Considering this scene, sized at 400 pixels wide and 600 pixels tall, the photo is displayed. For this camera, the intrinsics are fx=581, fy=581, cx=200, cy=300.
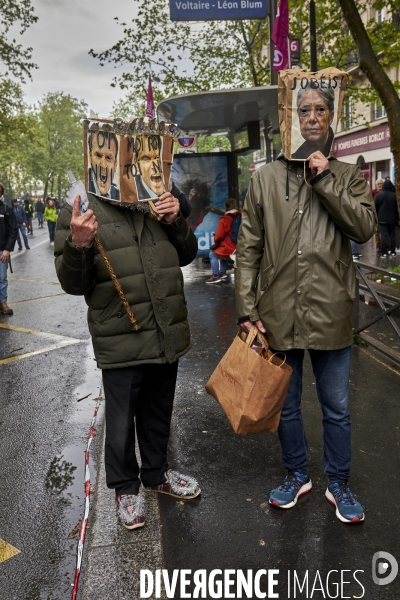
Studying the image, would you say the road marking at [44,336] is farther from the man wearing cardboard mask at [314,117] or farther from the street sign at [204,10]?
the street sign at [204,10]

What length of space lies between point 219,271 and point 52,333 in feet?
15.0

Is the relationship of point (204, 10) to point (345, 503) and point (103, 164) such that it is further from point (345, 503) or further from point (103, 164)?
point (345, 503)

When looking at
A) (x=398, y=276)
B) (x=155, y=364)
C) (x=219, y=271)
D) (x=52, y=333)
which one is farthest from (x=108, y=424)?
(x=219, y=271)

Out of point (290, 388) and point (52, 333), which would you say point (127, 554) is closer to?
point (290, 388)

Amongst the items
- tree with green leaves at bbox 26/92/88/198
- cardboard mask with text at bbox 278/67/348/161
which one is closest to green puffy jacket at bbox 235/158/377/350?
cardboard mask with text at bbox 278/67/348/161

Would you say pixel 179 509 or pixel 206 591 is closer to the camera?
pixel 206 591

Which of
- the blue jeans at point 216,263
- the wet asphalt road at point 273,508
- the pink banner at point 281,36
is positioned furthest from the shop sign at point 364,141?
the wet asphalt road at point 273,508

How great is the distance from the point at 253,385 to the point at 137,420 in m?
0.78

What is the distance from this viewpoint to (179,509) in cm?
324

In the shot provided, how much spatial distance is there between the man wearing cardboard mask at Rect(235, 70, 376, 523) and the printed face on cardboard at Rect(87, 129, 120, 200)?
73 cm

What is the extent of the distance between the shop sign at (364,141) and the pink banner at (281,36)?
22.6m

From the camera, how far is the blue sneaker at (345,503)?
9.96 ft

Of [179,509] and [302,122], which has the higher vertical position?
[302,122]

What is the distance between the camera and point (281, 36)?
9.66m
